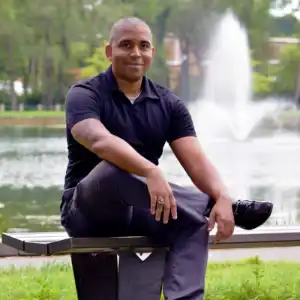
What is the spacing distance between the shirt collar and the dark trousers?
0.92ft

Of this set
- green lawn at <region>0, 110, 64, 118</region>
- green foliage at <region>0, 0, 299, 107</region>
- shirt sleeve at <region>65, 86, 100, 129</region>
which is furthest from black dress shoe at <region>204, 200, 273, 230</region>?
green lawn at <region>0, 110, 64, 118</region>

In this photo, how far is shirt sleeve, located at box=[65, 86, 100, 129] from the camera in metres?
2.19

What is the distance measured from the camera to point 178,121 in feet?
7.72

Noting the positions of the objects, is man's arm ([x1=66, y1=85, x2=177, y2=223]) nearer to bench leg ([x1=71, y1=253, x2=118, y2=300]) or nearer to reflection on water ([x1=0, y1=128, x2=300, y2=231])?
bench leg ([x1=71, y1=253, x2=118, y2=300])

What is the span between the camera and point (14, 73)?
12.8 m

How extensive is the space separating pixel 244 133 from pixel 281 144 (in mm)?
677

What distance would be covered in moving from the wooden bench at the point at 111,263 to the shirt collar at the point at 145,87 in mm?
385

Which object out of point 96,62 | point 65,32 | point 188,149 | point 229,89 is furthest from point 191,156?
point 229,89

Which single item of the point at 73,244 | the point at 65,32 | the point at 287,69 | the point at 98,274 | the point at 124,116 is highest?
the point at 65,32

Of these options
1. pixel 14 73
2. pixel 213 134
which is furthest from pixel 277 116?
pixel 14 73

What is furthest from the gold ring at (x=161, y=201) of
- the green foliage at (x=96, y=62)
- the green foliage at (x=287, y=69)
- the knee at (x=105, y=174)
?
the green foliage at (x=287, y=69)

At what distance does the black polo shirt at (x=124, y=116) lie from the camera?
7.31ft

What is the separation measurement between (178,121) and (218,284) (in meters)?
1.04

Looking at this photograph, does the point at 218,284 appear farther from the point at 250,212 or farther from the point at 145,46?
the point at 145,46
